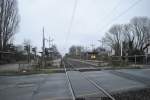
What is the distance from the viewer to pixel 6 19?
52.3 metres

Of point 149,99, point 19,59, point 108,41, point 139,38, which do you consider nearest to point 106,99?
point 149,99

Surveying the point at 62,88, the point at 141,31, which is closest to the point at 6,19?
the point at 62,88

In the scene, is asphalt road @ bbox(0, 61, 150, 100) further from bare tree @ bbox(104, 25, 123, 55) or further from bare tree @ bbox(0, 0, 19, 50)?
bare tree @ bbox(104, 25, 123, 55)

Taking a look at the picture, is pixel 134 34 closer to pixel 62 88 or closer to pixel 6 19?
pixel 6 19

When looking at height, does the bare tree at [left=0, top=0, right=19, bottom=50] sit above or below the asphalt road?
above

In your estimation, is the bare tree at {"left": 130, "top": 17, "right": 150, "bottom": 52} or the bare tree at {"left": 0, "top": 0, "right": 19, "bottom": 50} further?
the bare tree at {"left": 130, "top": 17, "right": 150, "bottom": 52}

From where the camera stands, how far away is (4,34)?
2062 inches

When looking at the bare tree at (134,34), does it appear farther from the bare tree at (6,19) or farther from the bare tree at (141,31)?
the bare tree at (6,19)

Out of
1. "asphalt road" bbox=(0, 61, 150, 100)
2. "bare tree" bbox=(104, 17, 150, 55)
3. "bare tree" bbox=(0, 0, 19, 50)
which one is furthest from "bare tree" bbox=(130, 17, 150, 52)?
"asphalt road" bbox=(0, 61, 150, 100)

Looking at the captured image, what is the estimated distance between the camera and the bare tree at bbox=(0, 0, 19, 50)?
51125 mm

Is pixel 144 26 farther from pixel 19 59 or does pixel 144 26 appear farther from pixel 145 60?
pixel 19 59

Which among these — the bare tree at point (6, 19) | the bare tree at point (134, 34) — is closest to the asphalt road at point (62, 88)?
the bare tree at point (6, 19)

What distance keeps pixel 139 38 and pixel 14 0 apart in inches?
2343

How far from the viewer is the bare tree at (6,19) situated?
5112 cm
